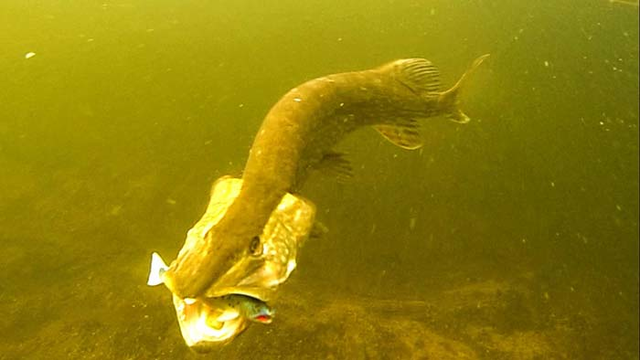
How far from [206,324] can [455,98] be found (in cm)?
294

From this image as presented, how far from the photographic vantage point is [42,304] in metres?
2.90

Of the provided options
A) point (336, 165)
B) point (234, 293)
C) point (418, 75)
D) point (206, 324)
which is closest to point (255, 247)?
point (234, 293)

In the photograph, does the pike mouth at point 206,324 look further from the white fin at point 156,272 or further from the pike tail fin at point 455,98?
the pike tail fin at point 455,98

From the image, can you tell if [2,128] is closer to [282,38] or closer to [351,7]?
[282,38]

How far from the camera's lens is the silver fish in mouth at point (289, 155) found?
5.29 ft

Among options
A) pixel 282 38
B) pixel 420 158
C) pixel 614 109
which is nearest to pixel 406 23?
pixel 282 38

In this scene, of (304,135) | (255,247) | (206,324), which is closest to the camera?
(206,324)

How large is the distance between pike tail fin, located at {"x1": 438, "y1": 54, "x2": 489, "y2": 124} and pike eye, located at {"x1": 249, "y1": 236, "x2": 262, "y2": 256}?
2409 mm

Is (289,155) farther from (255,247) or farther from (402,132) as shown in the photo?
(402,132)

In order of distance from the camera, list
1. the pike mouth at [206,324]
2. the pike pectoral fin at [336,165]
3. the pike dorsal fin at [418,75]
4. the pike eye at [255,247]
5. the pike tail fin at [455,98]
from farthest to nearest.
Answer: the pike tail fin at [455,98] < the pike dorsal fin at [418,75] < the pike pectoral fin at [336,165] < the pike eye at [255,247] < the pike mouth at [206,324]

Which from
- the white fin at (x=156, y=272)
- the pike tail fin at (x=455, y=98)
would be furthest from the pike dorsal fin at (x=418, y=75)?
the white fin at (x=156, y=272)

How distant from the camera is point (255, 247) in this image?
1772 mm

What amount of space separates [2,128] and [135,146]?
2202 millimetres

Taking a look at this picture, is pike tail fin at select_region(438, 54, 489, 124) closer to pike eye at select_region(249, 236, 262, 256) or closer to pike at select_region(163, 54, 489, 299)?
pike at select_region(163, 54, 489, 299)
